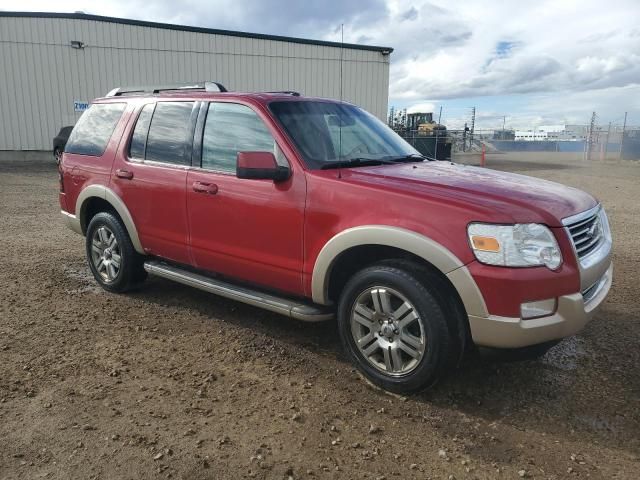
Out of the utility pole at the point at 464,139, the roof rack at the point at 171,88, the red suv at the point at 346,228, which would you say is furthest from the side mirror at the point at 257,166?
the utility pole at the point at 464,139

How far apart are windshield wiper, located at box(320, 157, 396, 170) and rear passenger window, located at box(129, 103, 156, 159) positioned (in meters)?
1.96

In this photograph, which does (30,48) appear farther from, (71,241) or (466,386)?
(466,386)

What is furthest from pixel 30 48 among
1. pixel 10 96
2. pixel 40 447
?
pixel 40 447

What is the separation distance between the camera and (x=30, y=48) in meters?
20.1

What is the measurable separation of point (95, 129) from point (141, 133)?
0.83m

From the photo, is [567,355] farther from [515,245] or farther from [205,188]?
[205,188]

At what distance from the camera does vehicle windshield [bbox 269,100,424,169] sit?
389cm

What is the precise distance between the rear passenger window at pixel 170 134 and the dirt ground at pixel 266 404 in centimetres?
139

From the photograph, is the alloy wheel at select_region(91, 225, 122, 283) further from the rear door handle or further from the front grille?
the front grille

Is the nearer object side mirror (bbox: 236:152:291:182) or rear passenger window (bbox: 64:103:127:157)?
side mirror (bbox: 236:152:291:182)

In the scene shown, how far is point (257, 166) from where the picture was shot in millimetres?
3559

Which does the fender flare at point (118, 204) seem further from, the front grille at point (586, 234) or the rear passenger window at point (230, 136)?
the front grille at point (586, 234)

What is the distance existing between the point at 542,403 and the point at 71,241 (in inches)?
261

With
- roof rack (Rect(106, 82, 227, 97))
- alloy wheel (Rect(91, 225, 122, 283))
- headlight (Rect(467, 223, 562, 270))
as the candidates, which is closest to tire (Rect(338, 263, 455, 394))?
headlight (Rect(467, 223, 562, 270))
